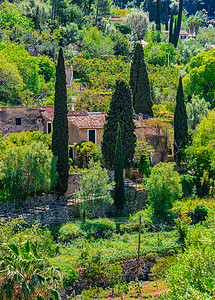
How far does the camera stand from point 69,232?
100ft

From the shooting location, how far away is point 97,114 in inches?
1670

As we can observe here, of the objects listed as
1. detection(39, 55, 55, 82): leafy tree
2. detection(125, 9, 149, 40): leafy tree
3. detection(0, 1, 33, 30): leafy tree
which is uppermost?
detection(125, 9, 149, 40): leafy tree

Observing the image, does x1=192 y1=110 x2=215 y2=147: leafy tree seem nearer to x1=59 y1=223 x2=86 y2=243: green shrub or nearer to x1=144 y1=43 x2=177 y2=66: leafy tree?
x1=59 y1=223 x2=86 y2=243: green shrub

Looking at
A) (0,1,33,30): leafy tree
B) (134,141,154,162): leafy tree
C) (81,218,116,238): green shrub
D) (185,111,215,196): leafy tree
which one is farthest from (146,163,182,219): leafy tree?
(0,1,33,30): leafy tree

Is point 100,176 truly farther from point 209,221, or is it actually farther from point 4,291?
point 4,291

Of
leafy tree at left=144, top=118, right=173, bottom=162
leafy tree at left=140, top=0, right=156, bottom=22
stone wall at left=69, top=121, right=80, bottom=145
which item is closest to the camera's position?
stone wall at left=69, top=121, right=80, bottom=145

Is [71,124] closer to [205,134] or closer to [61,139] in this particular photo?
[61,139]

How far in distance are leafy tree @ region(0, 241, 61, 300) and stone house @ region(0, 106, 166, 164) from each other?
1977 cm

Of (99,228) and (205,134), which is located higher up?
(205,134)

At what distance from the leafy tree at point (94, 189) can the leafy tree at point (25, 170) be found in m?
2.44

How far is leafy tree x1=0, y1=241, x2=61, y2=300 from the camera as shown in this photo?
19281mm

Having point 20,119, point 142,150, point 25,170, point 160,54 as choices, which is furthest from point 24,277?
point 160,54

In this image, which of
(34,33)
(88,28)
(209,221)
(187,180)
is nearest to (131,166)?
(187,180)

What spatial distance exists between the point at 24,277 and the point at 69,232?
10904 millimetres
